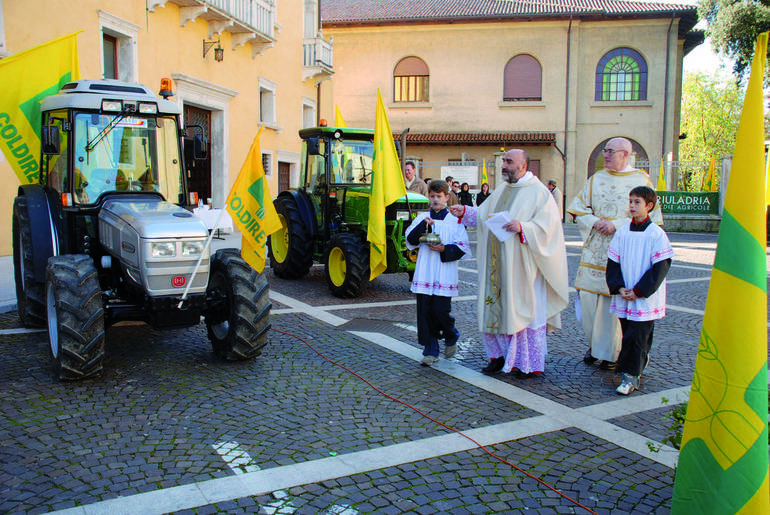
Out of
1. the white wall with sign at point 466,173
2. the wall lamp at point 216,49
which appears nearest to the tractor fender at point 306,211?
the wall lamp at point 216,49

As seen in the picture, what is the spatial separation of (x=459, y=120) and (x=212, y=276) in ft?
90.7

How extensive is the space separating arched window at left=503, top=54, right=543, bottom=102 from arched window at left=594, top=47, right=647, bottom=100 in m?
2.88

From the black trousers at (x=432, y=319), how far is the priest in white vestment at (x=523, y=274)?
0.38m

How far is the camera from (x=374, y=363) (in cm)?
569

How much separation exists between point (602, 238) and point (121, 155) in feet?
14.4

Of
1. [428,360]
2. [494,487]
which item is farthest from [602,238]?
[494,487]

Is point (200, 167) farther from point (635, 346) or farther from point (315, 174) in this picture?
point (635, 346)

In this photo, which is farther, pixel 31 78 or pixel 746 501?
pixel 31 78

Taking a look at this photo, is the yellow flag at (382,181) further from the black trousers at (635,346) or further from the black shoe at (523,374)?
the black trousers at (635,346)

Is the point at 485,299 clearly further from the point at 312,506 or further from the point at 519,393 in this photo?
the point at 312,506

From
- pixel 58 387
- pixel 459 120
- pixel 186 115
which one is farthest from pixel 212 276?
pixel 459 120

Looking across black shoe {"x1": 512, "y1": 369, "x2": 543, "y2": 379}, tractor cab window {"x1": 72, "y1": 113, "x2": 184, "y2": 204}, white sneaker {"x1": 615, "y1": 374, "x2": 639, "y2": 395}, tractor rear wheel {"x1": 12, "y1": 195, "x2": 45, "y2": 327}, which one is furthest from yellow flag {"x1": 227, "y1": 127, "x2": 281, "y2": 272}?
white sneaker {"x1": 615, "y1": 374, "x2": 639, "y2": 395}

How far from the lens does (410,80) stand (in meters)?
32.2

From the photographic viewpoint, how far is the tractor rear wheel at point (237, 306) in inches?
207
